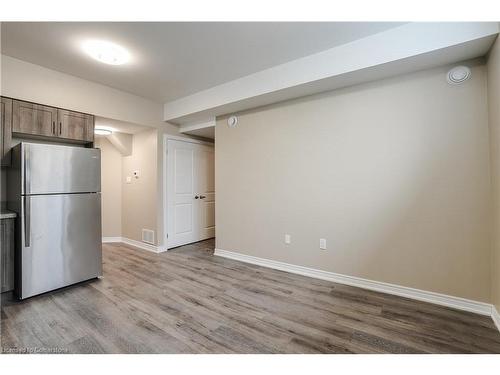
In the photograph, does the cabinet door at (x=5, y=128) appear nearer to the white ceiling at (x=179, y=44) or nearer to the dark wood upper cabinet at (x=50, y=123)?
the dark wood upper cabinet at (x=50, y=123)

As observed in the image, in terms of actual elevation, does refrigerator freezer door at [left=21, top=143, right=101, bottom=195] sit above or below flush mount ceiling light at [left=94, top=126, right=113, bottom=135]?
below

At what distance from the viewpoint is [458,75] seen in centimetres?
214

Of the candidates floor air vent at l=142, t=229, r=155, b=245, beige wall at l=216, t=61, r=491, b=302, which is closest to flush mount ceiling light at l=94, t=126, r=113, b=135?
floor air vent at l=142, t=229, r=155, b=245

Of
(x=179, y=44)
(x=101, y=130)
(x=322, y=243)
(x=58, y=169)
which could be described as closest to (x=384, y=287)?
(x=322, y=243)

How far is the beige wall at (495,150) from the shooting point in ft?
5.96

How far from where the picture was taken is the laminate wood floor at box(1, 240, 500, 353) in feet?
5.44

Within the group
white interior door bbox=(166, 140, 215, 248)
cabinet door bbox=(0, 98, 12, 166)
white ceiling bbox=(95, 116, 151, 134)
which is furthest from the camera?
white interior door bbox=(166, 140, 215, 248)

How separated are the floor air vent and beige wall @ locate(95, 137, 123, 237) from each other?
0.85 meters

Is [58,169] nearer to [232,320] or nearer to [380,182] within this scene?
[232,320]

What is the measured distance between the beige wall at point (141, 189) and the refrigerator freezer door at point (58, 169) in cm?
127

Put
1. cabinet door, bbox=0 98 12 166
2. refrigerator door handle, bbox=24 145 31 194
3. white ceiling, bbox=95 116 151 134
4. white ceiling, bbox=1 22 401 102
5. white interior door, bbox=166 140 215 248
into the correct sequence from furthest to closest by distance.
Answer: white interior door, bbox=166 140 215 248
white ceiling, bbox=95 116 151 134
cabinet door, bbox=0 98 12 166
refrigerator door handle, bbox=24 145 31 194
white ceiling, bbox=1 22 401 102

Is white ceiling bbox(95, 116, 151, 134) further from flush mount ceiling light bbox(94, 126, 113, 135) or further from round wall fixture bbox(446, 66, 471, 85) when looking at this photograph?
round wall fixture bbox(446, 66, 471, 85)

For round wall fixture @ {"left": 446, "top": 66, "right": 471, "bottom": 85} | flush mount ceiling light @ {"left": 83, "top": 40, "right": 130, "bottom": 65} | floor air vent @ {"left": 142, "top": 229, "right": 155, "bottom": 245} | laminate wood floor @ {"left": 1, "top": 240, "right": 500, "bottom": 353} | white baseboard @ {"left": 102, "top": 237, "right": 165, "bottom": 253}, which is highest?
flush mount ceiling light @ {"left": 83, "top": 40, "right": 130, "bottom": 65}
